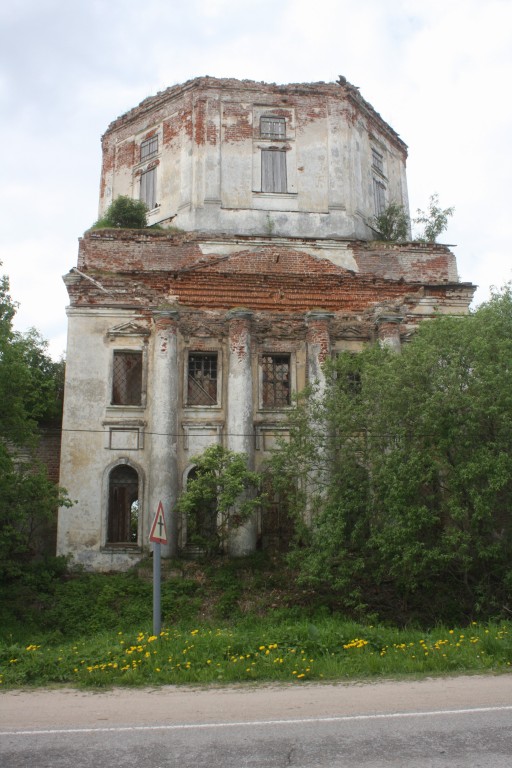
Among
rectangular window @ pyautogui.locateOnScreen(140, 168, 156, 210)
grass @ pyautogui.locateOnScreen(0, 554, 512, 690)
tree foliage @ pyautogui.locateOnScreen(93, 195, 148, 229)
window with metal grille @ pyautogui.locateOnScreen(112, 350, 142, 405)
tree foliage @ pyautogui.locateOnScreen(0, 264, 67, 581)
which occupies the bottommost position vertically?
grass @ pyautogui.locateOnScreen(0, 554, 512, 690)

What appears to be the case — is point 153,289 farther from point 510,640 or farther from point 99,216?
point 510,640

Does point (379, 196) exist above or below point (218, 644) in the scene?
above

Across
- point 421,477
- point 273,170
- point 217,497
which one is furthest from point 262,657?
point 273,170

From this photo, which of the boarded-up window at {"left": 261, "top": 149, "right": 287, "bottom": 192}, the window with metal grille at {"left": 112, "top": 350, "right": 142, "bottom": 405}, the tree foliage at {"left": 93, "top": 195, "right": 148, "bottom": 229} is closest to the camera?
the window with metal grille at {"left": 112, "top": 350, "right": 142, "bottom": 405}

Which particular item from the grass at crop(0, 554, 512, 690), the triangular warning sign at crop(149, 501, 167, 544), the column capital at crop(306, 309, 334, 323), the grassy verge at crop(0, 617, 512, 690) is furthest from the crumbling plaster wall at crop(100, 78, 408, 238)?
the grassy verge at crop(0, 617, 512, 690)

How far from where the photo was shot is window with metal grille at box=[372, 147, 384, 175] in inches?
1079

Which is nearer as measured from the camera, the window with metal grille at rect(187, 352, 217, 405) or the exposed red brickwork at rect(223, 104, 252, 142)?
the window with metal grille at rect(187, 352, 217, 405)

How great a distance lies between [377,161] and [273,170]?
4.52 metres

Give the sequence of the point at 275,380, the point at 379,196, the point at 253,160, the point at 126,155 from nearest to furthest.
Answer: the point at 275,380
the point at 253,160
the point at 126,155
the point at 379,196

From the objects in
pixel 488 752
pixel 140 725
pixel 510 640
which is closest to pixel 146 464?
pixel 510 640

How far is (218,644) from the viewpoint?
11695 millimetres

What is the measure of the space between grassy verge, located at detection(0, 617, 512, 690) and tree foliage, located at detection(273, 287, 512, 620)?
2.67 meters

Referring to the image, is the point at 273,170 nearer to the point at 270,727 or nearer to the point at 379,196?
the point at 379,196

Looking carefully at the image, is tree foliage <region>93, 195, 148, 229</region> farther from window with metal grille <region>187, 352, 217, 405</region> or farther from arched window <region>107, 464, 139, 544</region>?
arched window <region>107, 464, 139, 544</region>
